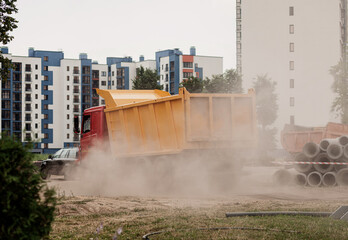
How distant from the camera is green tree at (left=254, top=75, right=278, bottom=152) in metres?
62.1

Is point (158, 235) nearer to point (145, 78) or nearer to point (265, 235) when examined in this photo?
point (265, 235)

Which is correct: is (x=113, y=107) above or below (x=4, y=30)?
below

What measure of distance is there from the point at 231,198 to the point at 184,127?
8.54 feet

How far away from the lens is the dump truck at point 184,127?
15.7 m

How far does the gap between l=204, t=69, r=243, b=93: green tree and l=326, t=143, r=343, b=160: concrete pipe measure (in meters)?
32.8

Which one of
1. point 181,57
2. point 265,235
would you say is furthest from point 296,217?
point 181,57

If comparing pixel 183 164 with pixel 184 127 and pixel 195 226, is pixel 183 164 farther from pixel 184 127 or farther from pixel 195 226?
pixel 195 226

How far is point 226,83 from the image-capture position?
5172 centimetres

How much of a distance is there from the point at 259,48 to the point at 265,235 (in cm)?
7052

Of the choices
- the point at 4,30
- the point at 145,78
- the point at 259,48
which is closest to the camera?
the point at 4,30

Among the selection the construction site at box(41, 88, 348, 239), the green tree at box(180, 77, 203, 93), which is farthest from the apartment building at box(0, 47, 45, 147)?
the construction site at box(41, 88, 348, 239)

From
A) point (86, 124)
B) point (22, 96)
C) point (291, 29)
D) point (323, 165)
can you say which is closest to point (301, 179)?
point (323, 165)

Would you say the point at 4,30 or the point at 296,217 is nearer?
the point at 296,217

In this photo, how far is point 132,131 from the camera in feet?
57.2
